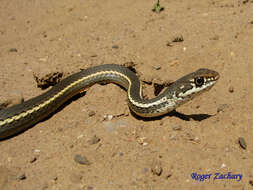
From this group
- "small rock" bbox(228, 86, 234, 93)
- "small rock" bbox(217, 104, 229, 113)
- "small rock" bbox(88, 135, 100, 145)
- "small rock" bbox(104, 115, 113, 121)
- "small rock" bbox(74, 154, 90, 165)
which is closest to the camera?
"small rock" bbox(74, 154, 90, 165)

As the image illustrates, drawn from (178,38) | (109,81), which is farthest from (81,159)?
(178,38)

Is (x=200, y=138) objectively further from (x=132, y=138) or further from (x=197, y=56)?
(x=197, y=56)

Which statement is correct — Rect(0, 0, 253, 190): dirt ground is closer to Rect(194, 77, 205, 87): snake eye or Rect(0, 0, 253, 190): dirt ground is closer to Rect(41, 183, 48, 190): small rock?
Rect(41, 183, 48, 190): small rock

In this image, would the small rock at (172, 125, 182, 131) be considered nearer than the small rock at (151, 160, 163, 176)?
No

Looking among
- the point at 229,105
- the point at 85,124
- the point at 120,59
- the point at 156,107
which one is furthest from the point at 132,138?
the point at 120,59

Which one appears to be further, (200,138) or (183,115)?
(183,115)

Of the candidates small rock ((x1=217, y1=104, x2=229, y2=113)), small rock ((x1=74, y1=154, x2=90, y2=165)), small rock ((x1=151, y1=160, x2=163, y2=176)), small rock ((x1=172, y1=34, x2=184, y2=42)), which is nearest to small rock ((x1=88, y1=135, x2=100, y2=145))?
small rock ((x1=74, y1=154, x2=90, y2=165))
